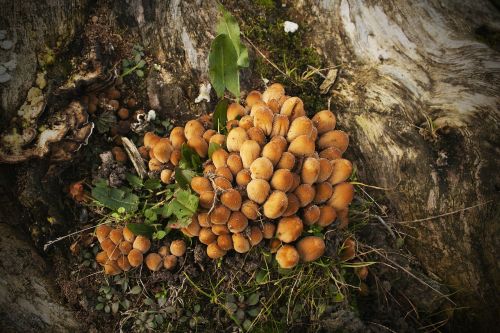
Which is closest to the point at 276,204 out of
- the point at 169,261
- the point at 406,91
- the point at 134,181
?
the point at 169,261

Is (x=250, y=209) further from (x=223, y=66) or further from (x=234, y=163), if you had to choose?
(x=223, y=66)

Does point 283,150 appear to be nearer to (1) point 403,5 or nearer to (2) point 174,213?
(2) point 174,213

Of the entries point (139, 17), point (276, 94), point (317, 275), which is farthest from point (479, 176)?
point (139, 17)

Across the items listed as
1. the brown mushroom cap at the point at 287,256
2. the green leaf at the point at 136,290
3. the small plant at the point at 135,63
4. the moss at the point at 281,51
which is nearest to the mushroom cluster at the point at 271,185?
the brown mushroom cap at the point at 287,256

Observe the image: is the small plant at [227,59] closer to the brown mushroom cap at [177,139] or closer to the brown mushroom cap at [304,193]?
the brown mushroom cap at [177,139]

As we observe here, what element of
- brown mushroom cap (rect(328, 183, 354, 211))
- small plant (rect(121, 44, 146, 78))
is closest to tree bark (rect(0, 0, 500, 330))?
small plant (rect(121, 44, 146, 78))

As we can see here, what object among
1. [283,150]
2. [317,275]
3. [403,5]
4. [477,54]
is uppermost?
[403,5]
